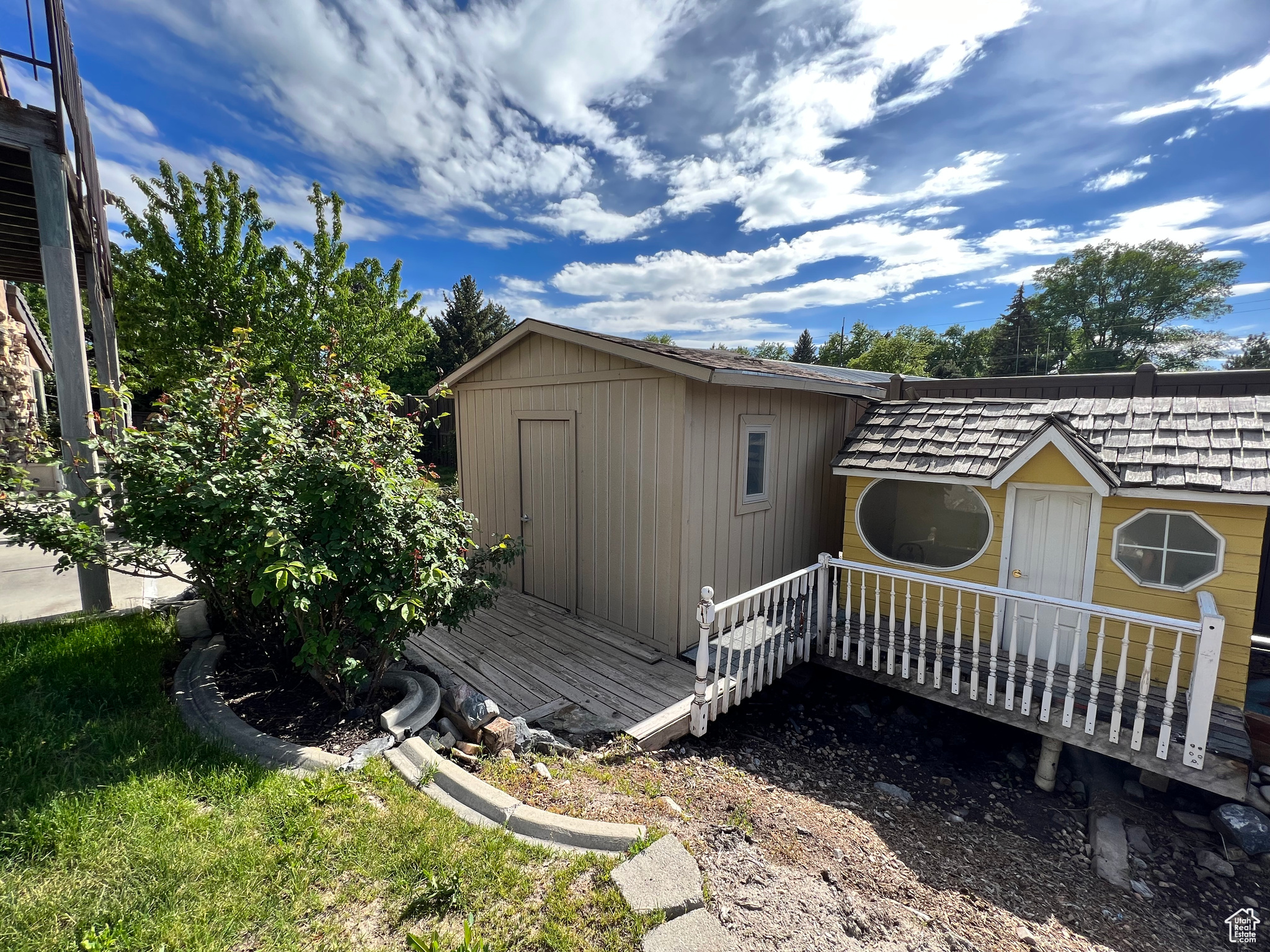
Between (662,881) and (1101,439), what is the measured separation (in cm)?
460

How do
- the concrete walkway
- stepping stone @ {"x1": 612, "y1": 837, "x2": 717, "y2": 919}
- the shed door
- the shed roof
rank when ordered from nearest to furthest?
stepping stone @ {"x1": 612, "y1": 837, "x2": 717, "y2": 919} → the shed roof → the concrete walkway → the shed door

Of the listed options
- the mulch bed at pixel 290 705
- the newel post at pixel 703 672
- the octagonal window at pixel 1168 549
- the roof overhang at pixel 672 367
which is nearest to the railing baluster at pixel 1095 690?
the octagonal window at pixel 1168 549

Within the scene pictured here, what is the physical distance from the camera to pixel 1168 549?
3662 millimetres

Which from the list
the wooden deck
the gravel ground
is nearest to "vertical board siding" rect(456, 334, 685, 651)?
the wooden deck

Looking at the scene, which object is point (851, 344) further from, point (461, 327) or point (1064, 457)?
point (1064, 457)

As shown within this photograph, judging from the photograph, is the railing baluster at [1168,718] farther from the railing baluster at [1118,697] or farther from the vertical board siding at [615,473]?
the vertical board siding at [615,473]

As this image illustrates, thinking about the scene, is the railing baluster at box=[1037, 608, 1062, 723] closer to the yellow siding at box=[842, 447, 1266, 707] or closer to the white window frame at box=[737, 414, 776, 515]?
the yellow siding at box=[842, 447, 1266, 707]

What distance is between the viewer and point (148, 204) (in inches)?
353

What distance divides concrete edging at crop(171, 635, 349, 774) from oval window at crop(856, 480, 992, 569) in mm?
4795

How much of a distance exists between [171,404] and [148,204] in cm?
894

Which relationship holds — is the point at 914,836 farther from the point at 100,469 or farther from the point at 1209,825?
the point at 100,469

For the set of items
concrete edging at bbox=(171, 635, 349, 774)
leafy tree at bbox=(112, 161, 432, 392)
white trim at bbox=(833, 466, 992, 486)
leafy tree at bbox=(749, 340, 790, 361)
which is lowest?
concrete edging at bbox=(171, 635, 349, 774)

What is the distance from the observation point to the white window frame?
4910mm

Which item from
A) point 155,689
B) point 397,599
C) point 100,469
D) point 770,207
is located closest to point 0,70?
point 100,469
